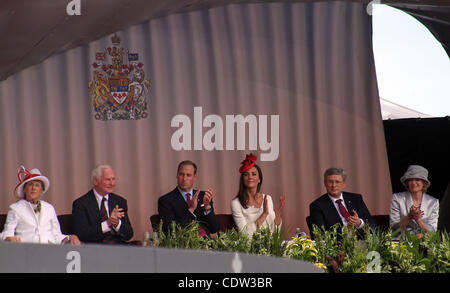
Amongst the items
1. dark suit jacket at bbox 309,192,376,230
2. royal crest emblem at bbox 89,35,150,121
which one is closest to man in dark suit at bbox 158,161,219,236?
dark suit jacket at bbox 309,192,376,230

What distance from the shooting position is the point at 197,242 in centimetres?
257

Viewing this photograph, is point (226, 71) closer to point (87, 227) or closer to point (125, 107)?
point (125, 107)

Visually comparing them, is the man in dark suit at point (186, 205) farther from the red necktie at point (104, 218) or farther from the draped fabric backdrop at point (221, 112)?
the draped fabric backdrop at point (221, 112)

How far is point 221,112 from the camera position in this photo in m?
5.91

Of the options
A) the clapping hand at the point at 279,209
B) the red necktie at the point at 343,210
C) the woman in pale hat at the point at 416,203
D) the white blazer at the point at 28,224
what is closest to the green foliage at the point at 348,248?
the clapping hand at the point at 279,209

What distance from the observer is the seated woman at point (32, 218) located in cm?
393

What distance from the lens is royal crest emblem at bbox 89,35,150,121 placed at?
5785mm

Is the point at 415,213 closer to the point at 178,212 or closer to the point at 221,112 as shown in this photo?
the point at 178,212

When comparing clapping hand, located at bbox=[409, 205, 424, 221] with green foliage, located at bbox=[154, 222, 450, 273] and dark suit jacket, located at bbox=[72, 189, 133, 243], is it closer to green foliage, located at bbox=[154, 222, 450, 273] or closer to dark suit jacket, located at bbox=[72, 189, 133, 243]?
green foliage, located at bbox=[154, 222, 450, 273]

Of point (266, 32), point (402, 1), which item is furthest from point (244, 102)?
point (402, 1)

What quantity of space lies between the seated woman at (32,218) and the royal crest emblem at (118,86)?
183 centimetres

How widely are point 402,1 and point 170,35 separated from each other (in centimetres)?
214

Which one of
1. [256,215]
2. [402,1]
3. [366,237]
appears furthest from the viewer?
[402,1]

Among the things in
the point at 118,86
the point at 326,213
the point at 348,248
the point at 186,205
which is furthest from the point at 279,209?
the point at 118,86
